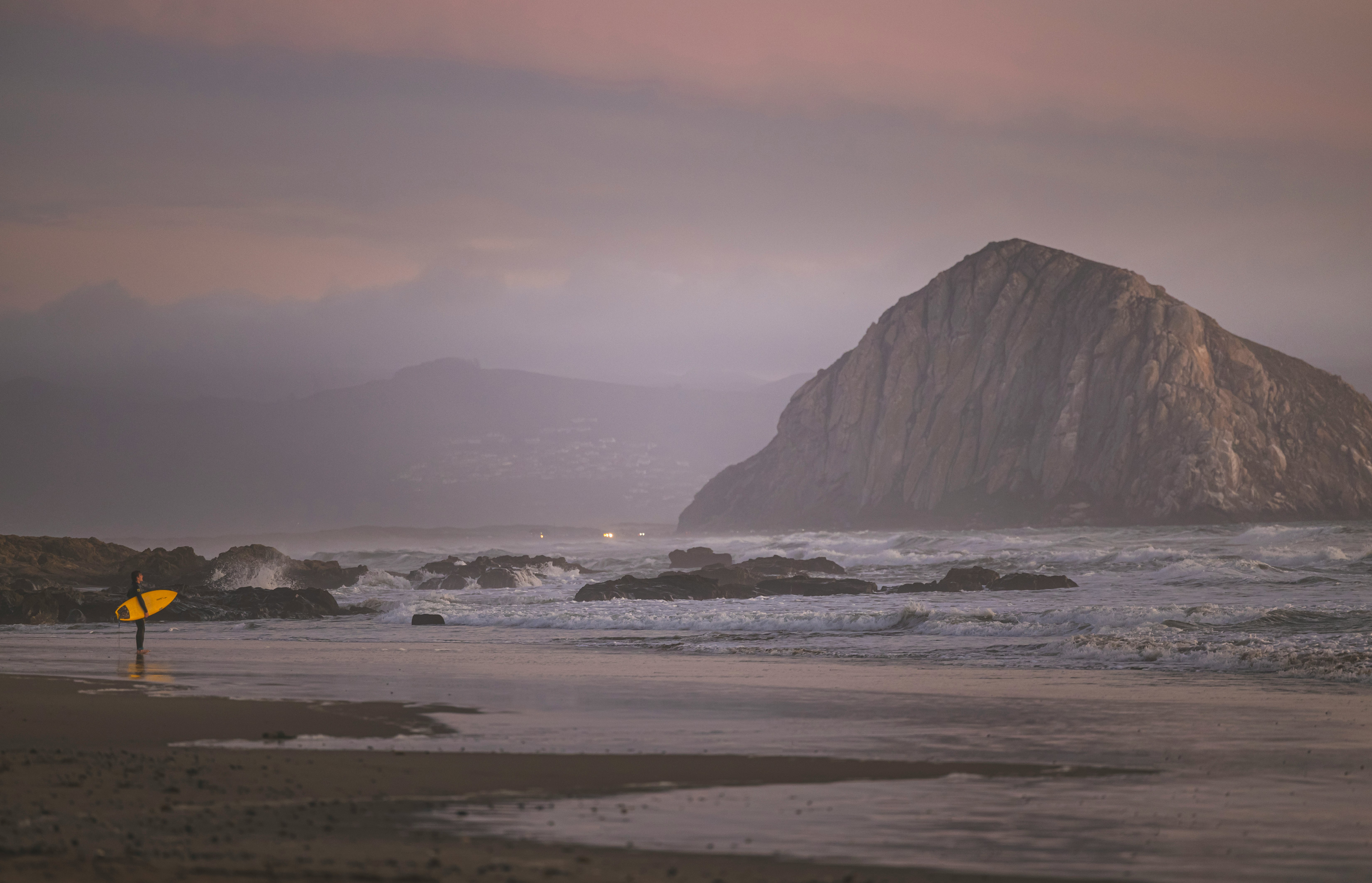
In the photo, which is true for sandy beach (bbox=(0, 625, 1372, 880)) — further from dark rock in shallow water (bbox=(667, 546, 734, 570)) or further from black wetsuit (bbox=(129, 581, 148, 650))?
dark rock in shallow water (bbox=(667, 546, 734, 570))

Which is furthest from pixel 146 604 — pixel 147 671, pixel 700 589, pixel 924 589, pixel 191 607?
pixel 924 589

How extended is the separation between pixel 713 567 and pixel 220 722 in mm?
37939

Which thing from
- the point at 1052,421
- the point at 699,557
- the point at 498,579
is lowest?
the point at 498,579

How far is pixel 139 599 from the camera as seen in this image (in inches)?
966

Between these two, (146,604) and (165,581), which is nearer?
(146,604)

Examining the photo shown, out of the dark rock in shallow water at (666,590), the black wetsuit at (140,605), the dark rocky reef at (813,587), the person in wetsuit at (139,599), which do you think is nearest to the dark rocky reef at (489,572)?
the dark rock in shallow water at (666,590)

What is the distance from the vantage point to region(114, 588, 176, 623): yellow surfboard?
24.8 m

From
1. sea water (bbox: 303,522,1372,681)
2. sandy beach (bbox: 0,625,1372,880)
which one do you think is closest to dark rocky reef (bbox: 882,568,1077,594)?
sea water (bbox: 303,522,1372,681)

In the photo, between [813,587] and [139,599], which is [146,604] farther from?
[813,587]

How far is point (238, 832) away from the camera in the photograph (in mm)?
6637

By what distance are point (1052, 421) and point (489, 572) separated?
77.3m

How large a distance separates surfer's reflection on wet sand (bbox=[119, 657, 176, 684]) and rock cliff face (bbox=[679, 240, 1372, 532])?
93.0m

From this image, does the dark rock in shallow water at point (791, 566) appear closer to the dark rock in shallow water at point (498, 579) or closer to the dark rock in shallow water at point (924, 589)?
the dark rock in shallow water at point (924, 589)

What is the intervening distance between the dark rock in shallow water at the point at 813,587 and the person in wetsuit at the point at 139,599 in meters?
20.5
